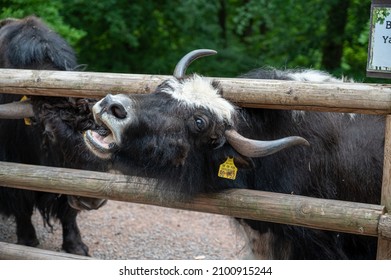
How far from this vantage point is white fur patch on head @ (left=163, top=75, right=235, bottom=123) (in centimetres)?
354

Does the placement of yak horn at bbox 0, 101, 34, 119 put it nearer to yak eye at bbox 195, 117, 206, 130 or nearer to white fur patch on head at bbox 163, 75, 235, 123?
white fur patch on head at bbox 163, 75, 235, 123

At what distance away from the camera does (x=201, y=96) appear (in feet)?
11.7

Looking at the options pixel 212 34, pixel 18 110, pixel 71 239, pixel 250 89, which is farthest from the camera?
pixel 212 34

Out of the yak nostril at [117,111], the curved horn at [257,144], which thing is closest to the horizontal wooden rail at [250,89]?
the curved horn at [257,144]

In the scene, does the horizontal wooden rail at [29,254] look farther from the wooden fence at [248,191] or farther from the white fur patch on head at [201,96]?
the white fur patch on head at [201,96]

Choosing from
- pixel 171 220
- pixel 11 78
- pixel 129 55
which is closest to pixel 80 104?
pixel 11 78

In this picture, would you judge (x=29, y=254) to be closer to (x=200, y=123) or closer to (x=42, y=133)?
(x=42, y=133)

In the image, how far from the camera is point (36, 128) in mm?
5062

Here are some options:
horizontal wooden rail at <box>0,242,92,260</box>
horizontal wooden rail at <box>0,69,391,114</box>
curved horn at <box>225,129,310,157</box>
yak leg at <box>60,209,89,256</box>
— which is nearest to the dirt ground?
yak leg at <box>60,209,89,256</box>

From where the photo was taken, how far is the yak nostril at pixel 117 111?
3.37 meters

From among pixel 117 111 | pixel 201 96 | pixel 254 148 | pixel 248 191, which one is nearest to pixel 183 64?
pixel 201 96

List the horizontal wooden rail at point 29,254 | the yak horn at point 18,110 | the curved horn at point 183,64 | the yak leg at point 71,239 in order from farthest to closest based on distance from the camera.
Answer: the yak leg at point 71,239, the yak horn at point 18,110, the horizontal wooden rail at point 29,254, the curved horn at point 183,64

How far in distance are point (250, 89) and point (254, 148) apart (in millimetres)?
367

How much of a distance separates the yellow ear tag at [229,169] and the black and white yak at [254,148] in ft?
0.09
